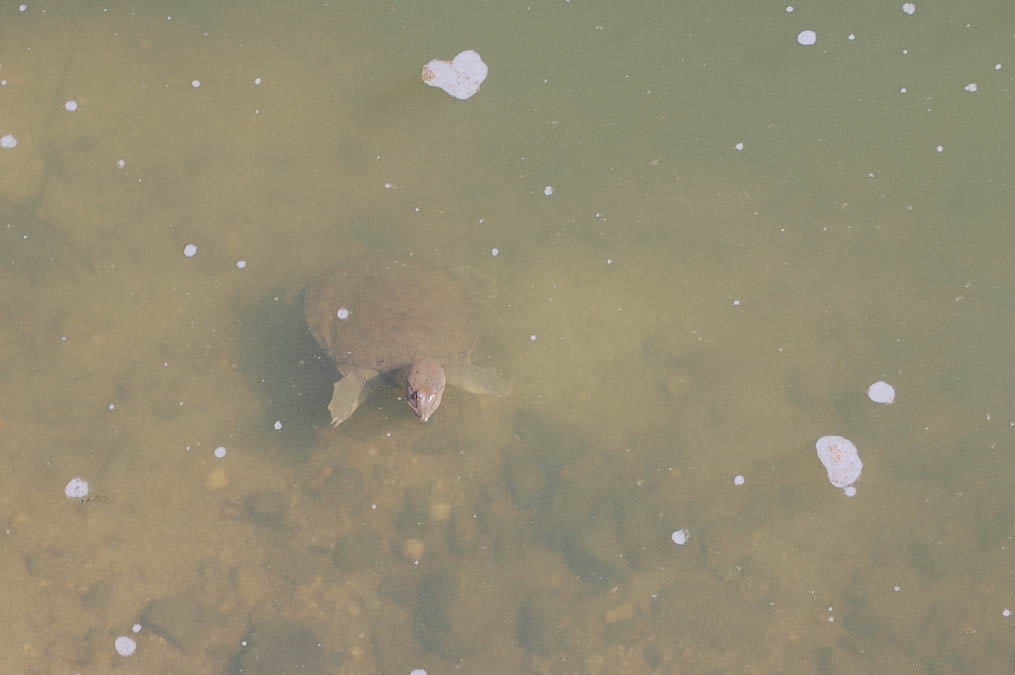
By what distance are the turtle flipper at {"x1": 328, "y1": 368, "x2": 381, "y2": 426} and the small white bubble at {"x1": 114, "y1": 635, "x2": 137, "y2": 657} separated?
1149 mm

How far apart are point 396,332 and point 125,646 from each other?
159cm

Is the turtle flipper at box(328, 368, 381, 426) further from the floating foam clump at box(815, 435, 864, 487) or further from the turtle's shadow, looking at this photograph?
the floating foam clump at box(815, 435, 864, 487)

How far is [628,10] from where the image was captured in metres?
4.08

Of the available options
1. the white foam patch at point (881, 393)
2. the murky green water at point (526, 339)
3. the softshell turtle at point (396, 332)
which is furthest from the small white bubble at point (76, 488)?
the white foam patch at point (881, 393)

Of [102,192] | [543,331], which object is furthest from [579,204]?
[102,192]

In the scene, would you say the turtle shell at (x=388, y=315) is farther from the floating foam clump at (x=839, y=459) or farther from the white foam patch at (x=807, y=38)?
the white foam patch at (x=807, y=38)

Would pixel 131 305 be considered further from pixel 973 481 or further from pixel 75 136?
pixel 973 481

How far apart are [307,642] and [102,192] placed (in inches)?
87.9

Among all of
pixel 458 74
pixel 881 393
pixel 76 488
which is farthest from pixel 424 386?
pixel 881 393

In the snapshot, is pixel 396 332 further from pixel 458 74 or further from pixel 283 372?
A: pixel 458 74

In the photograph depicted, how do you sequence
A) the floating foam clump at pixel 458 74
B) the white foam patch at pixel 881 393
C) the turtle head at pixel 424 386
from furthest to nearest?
1. the floating foam clump at pixel 458 74
2. the white foam patch at pixel 881 393
3. the turtle head at pixel 424 386

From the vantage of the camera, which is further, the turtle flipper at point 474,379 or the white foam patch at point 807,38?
the white foam patch at point 807,38

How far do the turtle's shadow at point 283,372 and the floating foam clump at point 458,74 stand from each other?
4.06 feet

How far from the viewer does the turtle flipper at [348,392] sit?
3285mm
